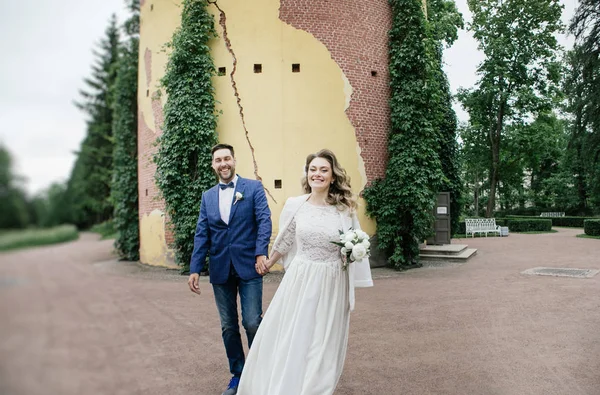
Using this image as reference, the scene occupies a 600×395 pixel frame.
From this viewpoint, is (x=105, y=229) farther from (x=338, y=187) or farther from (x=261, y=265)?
(x=338, y=187)

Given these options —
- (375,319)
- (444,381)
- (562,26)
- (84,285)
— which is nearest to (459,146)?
(562,26)

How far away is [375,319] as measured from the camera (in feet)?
19.5

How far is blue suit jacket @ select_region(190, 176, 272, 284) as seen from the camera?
354 centimetres

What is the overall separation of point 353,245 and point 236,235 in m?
1.04

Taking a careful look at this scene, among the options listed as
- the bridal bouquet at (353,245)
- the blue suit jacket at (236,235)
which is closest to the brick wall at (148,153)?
the blue suit jacket at (236,235)

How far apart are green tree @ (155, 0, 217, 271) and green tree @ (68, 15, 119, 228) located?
9385mm

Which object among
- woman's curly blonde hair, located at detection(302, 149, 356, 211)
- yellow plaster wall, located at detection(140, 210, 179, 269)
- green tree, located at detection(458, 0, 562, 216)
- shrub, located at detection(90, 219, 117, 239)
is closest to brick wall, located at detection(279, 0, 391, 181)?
green tree, located at detection(458, 0, 562, 216)

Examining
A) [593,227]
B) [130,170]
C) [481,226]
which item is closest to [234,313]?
[130,170]

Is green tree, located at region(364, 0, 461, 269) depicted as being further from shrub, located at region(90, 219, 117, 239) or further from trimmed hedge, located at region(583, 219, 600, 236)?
trimmed hedge, located at region(583, 219, 600, 236)

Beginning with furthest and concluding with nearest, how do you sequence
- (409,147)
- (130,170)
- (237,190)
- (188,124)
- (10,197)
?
(130,170) < (409,147) < (188,124) < (237,190) < (10,197)

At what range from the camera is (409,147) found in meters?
11.0

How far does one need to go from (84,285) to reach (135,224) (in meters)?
13.8

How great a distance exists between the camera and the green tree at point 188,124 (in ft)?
33.9

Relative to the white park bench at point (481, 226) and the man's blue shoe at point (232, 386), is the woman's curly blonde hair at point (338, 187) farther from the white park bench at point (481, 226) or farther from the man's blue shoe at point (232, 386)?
the white park bench at point (481, 226)
